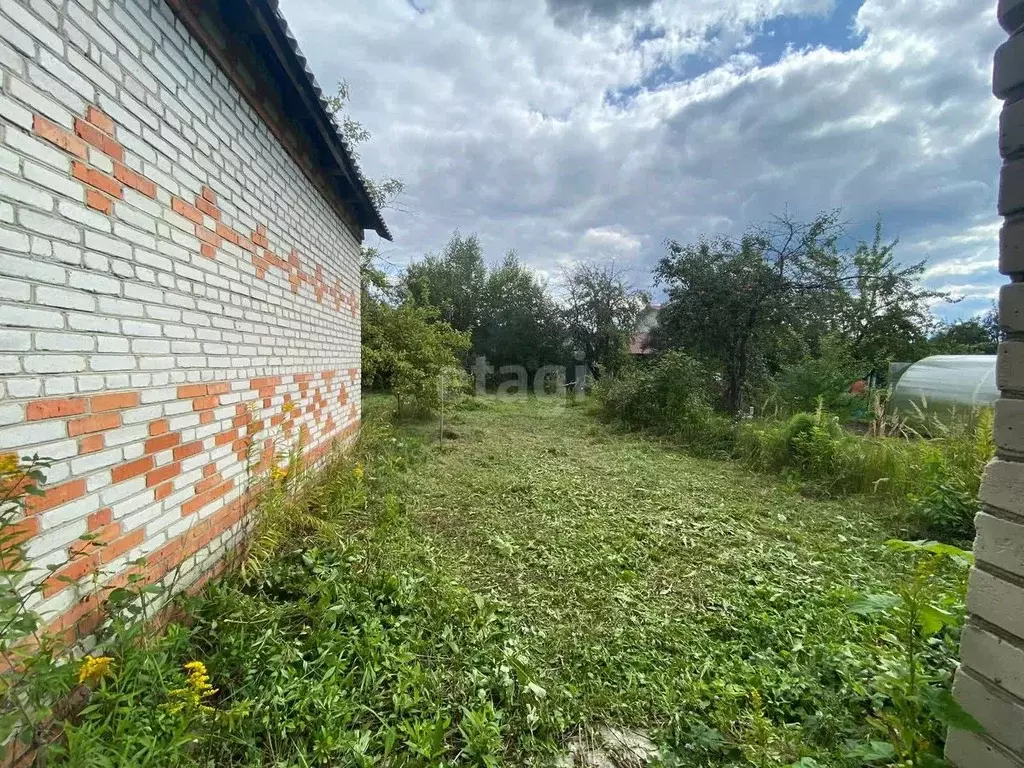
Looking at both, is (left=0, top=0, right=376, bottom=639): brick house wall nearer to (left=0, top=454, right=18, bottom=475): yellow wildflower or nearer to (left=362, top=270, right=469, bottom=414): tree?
(left=0, top=454, right=18, bottom=475): yellow wildflower

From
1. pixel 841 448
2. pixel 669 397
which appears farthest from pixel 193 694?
pixel 669 397

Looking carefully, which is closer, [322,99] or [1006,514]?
[1006,514]

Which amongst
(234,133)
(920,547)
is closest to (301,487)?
(234,133)

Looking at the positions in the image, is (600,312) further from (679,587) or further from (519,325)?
(679,587)

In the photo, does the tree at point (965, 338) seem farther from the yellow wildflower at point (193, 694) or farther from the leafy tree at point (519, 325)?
the yellow wildflower at point (193, 694)

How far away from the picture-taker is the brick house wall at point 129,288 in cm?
128

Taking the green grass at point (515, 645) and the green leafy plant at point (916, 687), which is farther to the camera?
→ the green grass at point (515, 645)

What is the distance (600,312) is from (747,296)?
9.72 m

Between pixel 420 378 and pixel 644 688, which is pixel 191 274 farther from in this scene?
pixel 420 378

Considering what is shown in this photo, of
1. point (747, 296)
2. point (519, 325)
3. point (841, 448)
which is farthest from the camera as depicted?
point (519, 325)

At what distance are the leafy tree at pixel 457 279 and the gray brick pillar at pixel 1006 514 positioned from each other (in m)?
17.7

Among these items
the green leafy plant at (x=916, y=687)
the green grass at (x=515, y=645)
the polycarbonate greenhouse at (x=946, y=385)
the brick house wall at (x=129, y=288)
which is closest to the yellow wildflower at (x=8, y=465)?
the brick house wall at (x=129, y=288)

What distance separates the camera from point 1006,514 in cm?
100

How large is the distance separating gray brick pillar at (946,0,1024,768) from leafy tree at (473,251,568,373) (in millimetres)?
16882
